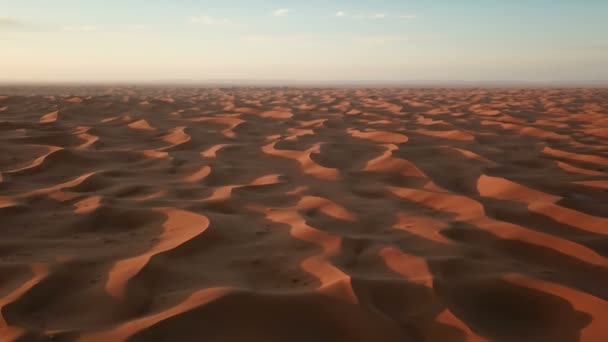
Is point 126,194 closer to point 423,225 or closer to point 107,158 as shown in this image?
point 107,158

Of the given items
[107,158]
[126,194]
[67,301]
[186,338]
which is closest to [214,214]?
[126,194]

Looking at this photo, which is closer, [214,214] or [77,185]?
[214,214]

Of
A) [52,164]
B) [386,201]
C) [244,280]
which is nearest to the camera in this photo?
[244,280]

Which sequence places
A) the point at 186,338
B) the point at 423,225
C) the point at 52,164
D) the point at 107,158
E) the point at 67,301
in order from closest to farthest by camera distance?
the point at 186,338
the point at 67,301
the point at 423,225
the point at 52,164
the point at 107,158

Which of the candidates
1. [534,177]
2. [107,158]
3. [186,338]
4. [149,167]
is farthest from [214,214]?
[534,177]

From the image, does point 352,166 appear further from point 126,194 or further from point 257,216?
point 126,194

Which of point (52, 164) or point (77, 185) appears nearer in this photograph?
point (77, 185)
